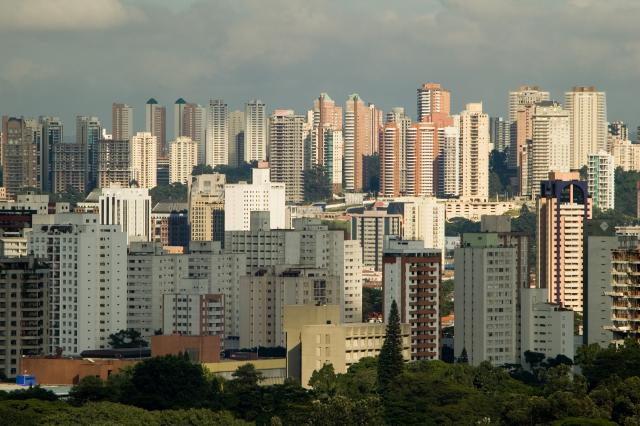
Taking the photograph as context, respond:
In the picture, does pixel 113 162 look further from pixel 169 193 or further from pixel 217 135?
pixel 217 135

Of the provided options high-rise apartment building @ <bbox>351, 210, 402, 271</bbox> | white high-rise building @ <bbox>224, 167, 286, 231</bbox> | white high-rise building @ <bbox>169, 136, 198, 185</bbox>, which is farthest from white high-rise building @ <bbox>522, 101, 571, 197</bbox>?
white high-rise building @ <bbox>224, 167, 286, 231</bbox>

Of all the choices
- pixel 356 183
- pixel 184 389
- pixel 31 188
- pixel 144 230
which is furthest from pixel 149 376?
pixel 356 183

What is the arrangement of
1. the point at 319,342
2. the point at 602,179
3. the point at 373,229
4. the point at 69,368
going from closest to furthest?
the point at 319,342 → the point at 69,368 → the point at 373,229 → the point at 602,179

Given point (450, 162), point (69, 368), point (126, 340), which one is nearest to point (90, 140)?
point (450, 162)

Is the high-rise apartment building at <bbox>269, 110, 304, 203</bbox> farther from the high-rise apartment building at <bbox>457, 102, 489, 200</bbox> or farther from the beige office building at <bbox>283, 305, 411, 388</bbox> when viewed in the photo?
the beige office building at <bbox>283, 305, 411, 388</bbox>

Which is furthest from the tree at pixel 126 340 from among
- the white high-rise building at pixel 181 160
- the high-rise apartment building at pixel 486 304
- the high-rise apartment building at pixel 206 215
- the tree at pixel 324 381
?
the white high-rise building at pixel 181 160

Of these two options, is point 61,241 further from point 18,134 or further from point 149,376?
point 18,134

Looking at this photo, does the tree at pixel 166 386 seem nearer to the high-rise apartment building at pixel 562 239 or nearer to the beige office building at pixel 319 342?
the beige office building at pixel 319 342
